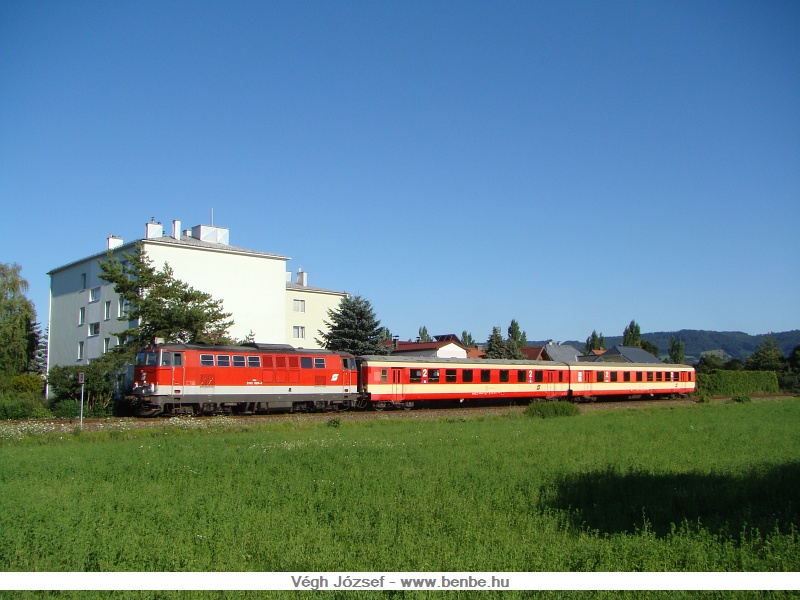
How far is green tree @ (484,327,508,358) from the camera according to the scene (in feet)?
243

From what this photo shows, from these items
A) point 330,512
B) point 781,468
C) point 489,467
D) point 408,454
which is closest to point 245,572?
point 330,512

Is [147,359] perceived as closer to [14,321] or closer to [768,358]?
[14,321]

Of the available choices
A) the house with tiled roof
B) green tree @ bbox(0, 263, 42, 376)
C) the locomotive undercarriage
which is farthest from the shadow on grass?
the house with tiled roof

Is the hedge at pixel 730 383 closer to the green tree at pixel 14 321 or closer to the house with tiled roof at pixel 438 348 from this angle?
the house with tiled roof at pixel 438 348

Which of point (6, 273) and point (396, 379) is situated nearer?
point (396, 379)

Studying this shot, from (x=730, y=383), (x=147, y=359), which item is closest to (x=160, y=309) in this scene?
(x=147, y=359)

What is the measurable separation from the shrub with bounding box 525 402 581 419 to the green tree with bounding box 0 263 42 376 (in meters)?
44.8

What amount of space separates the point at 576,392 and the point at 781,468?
31464mm

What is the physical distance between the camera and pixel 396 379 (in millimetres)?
36031

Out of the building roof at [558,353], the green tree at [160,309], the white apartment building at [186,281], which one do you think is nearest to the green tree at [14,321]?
the white apartment building at [186,281]

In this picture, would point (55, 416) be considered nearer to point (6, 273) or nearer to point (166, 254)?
point (166, 254)

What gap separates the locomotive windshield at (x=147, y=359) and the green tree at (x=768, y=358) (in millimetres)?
77766

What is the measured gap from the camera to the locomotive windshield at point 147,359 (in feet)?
90.3

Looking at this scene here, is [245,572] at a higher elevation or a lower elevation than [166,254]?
lower
